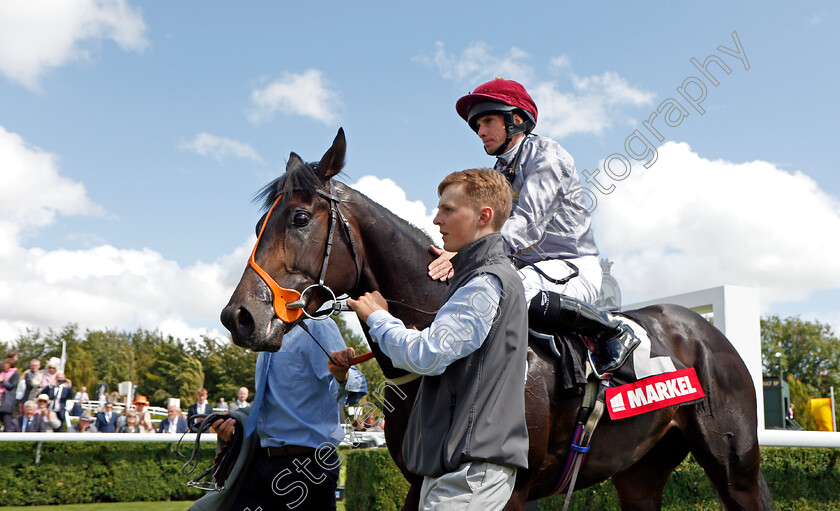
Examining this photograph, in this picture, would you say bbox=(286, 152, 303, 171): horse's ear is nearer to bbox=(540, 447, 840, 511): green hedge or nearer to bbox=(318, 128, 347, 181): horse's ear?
bbox=(318, 128, 347, 181): horse's ear

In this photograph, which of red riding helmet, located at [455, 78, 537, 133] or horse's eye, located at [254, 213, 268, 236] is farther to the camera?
red riding helmet, located at [455, 78, 537, 133]

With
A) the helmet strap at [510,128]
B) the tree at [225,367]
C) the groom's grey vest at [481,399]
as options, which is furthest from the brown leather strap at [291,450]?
the tree at [225,367]

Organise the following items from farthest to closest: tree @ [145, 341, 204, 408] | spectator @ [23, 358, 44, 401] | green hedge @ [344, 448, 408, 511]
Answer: tree @ [145, 341, 204, 408] → spectator @ [23, 358, 44, 401] → green hedge @ [344, 448, 408, 511]

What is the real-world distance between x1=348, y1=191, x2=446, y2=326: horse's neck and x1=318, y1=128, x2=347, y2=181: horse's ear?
22 cm

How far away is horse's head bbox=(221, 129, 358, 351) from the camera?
8.76 ft

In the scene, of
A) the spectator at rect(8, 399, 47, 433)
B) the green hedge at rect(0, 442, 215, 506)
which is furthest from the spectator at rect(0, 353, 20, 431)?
the green hedge at rect(0, 442, 215, 506)

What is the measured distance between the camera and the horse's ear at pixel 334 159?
312 cm

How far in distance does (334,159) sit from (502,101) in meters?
0.91

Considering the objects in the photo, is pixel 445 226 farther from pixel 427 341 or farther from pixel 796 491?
pixel 796 491

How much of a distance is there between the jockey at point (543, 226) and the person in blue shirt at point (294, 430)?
3.83 ft

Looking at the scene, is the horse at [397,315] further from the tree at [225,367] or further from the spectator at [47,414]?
the tree at [225,367]

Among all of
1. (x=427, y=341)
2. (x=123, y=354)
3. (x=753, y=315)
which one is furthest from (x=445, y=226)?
(x=123, y=354)

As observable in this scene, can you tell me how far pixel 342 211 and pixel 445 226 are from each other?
92cm

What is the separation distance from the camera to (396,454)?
291 cm
